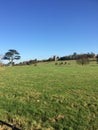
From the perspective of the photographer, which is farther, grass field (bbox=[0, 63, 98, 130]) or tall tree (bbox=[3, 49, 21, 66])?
tall tree (bbox=[3, 49, 21, 66])

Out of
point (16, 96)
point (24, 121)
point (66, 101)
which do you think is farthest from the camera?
point (16, 96)

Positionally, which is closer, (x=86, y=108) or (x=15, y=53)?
(x=86, y=108)

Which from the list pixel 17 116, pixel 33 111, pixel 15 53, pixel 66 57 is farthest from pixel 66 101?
pixel 15 53

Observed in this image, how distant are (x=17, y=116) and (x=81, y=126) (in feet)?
10.2

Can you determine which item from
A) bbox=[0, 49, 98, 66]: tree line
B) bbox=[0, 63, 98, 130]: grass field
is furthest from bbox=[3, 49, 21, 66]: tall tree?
bbox=[0, 63, 98, 130]: grass field

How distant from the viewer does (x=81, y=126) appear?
378 inches

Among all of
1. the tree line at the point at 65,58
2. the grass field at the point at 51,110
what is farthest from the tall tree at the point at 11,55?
the grass field at the point at 51,110

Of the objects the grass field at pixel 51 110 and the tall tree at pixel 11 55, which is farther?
the tall tree at pixel 11 55

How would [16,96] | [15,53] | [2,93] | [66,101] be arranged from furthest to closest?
1. [15,53]
2. [2,93]
3. [16,96]
4. [66,101]

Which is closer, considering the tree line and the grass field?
the grass field

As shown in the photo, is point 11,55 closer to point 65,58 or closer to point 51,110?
point 65,58

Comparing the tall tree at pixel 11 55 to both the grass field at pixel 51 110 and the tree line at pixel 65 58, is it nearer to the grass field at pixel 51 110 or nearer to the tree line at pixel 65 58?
the tree line at pixel 65 58

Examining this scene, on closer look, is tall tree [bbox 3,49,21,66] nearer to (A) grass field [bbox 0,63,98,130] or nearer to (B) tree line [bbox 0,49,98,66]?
(B) tree line [bbox 0,49,98,66]

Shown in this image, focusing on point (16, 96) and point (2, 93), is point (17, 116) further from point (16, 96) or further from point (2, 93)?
point (2, 93)
